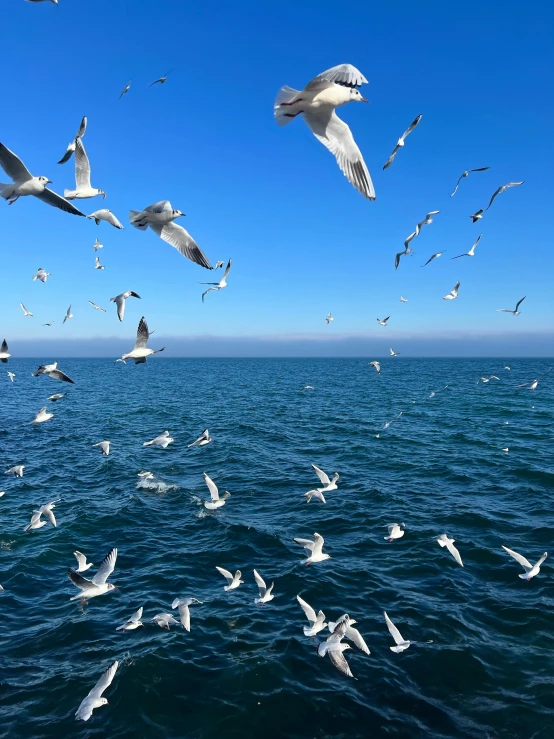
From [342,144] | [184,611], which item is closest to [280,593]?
[184,611]

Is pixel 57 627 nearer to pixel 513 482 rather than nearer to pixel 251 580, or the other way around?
pixel 251 580

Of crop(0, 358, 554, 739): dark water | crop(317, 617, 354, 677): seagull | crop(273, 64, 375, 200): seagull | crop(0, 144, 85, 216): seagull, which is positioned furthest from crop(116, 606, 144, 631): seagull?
crop(273, 64, 375, 200): seagull

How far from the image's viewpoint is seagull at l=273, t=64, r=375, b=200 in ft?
24.6

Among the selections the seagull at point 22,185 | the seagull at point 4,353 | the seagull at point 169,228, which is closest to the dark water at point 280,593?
the seagull at point 4,353

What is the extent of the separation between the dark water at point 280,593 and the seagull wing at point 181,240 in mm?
8755

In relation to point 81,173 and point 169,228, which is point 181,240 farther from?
point 81,173

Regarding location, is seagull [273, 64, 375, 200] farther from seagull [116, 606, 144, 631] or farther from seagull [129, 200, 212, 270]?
seagull [116, 606, 144, 631]

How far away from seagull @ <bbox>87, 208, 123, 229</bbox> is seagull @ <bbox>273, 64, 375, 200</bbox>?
22.6ft

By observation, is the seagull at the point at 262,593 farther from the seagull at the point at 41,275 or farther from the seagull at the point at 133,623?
the seagull at the point at 41,275

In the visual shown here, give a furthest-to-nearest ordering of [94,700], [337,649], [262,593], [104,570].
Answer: [262,593]
[104,570]
[337,649]
[94,700]

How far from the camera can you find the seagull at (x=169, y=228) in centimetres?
1066

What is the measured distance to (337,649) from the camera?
9148mm

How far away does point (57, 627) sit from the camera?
35.9ft

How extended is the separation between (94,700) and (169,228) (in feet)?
31.9
